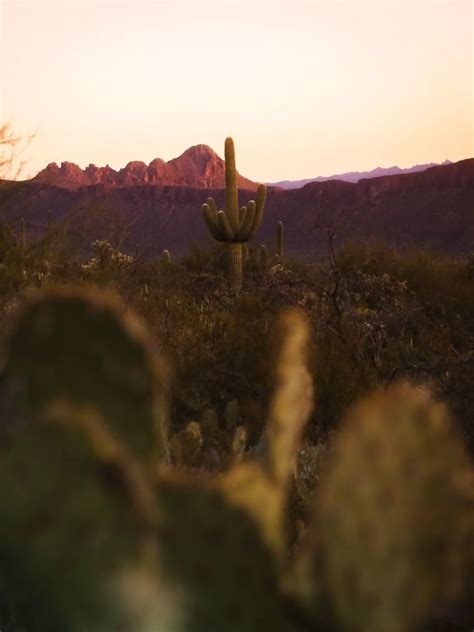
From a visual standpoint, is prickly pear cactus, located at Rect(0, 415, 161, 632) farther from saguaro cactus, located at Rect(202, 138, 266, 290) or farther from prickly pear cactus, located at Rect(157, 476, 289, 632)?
saguaro cactus, located at Rect(202, 138, 266, 290)

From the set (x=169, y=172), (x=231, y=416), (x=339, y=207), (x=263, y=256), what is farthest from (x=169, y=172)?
(x=231, y=416)

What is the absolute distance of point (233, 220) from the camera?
61.1 feet

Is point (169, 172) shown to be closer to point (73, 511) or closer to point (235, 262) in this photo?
point (235, 262)

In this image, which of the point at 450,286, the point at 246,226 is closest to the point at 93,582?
the point at 450,286

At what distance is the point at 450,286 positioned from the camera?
15.1m

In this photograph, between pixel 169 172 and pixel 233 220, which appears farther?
pixel 169 172

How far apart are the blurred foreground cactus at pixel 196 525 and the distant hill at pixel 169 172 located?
12399cm

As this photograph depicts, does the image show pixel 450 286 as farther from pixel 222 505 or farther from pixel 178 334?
pixel 222 505

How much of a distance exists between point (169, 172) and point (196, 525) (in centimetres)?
13480

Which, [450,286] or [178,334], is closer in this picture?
[178,334]

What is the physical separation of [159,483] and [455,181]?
72.6m

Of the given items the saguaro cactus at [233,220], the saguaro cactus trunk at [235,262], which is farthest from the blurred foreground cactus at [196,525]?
the saguaro cactus at [233,220]

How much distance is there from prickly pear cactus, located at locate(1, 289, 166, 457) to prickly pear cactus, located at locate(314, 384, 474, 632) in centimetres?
30

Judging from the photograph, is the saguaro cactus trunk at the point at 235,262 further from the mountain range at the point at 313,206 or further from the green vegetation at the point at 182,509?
the mountain range at the point at 313,206
